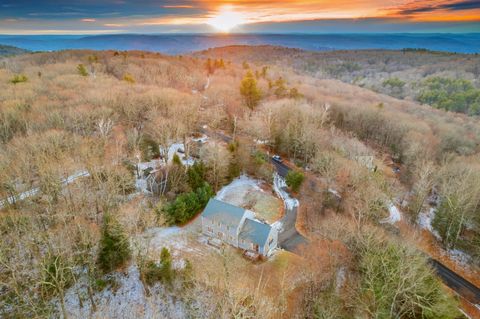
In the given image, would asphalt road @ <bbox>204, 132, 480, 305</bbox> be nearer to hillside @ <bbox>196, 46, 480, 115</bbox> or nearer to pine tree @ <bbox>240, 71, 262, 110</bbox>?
pine tree @ <bbox>240, 71, 262, 110</bbox>

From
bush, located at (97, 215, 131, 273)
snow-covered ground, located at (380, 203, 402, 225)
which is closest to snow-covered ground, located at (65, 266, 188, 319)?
bush, located at (97, 215, 131, 273)

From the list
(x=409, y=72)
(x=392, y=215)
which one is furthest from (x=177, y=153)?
(x=409, y=72)

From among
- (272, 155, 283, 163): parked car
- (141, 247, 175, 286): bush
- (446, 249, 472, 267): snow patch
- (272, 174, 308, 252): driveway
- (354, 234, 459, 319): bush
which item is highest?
(354, 234, 459, 319): bush

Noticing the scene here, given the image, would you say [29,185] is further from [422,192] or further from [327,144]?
[422,192]

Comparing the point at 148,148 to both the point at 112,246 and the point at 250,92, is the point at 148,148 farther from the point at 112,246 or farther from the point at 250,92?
the point at 250,92

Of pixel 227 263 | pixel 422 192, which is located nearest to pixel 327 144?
pixel 422 192

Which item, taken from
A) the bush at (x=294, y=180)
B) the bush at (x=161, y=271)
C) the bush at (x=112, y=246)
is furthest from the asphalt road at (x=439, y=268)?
the bush at (x=112, y=246)

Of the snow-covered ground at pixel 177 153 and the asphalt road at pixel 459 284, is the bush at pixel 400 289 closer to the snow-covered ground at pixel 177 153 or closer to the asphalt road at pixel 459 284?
the asphalt road at pixel 459 284
